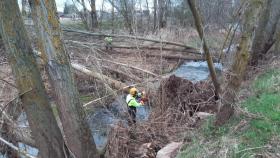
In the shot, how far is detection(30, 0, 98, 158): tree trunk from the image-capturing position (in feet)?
17.8

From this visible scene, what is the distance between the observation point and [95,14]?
921 inches

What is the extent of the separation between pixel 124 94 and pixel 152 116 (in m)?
2.34

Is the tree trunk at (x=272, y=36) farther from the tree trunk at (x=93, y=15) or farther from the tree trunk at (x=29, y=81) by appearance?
the tree trunk at (x=93, y=15)

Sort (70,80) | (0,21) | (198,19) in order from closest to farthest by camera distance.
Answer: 1. (0,21)
2. (70,80)
3. (198,19)

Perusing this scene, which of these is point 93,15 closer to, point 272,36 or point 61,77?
point 272,36

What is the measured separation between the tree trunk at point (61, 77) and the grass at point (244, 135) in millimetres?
1585

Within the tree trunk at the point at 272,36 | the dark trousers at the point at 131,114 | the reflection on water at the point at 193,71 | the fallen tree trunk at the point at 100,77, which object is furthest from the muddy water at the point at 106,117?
the tree trunk at the point at 272,36

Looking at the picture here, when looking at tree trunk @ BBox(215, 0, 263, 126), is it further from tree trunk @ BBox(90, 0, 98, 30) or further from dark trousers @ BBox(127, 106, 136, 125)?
tree trunk @ BBox(90, 0, 98, 30)

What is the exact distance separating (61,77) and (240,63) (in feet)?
8.66

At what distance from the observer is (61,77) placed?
18.4 feet

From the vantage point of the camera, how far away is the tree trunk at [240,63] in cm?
519

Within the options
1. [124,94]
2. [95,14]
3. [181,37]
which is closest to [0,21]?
[124,94]

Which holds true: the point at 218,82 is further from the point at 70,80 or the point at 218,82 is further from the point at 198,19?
the point at 70,80

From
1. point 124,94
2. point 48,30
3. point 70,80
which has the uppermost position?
point 48,30
